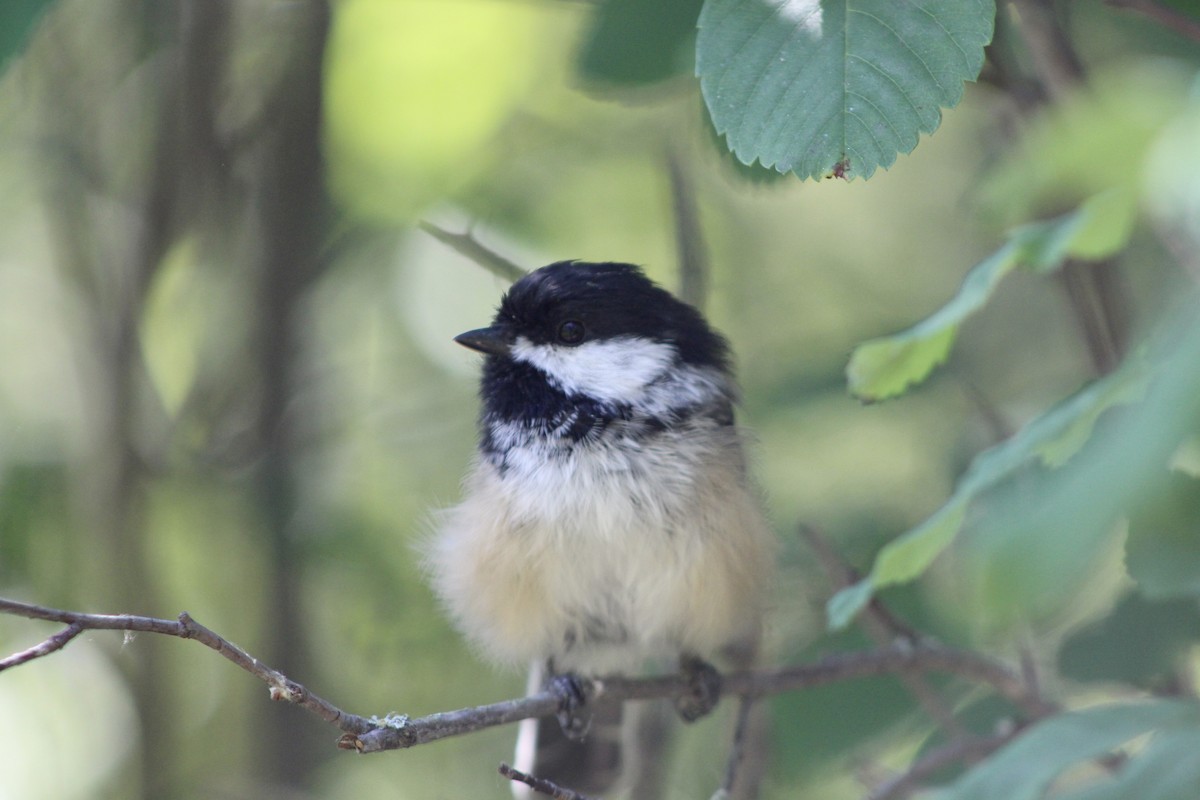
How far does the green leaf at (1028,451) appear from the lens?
947 millimetres

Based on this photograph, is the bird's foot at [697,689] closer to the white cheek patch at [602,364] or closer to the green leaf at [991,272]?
the white cheek patch at [602,364]

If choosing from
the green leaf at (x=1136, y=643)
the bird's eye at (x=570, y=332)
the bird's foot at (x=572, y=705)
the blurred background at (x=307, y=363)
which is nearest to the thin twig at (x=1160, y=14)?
the blurred background at (x=307, y=363)

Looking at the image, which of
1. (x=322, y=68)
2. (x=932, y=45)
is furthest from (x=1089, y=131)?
(x=322, y=68)

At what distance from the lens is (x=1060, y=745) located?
3.06 ft

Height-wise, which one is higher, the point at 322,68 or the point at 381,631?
the point at 322,68

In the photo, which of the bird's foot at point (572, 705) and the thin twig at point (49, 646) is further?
the bird's foot at point (572, 705)

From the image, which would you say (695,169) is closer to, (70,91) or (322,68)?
(322,68)

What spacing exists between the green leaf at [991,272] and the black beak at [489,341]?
1019mm

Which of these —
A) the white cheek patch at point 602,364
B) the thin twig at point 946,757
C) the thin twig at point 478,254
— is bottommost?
the thin twig at point 946,757

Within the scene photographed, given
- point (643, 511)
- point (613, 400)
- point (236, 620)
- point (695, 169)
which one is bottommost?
point (236, 620)

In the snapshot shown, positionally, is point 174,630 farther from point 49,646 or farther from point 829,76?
point 829,76

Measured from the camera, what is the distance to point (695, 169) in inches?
142

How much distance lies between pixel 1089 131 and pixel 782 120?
1.92ft

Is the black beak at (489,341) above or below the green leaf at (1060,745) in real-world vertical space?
above
